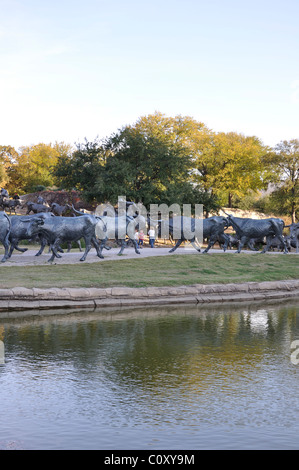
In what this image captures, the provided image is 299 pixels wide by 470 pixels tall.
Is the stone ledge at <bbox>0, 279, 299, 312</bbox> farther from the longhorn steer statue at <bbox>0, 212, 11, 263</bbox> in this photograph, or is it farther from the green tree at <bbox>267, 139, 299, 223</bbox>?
the green tree at <bbox>267, 139, 299, 223</bbox>

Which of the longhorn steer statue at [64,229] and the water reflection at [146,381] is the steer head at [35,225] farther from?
the water reflection at [146,381]

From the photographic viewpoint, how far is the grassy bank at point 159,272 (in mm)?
17125

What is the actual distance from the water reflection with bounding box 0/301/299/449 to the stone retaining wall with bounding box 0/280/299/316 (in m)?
1.62

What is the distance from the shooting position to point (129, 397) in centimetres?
720

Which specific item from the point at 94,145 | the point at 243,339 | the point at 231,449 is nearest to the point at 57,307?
the point at 243,339

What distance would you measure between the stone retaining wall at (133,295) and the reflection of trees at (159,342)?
1.02 meters

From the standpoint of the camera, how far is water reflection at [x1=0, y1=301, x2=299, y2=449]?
5996 millimetres

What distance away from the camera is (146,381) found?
7891 mm

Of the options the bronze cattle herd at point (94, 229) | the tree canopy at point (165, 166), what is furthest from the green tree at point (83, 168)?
the bronze cattle herd at point (94, 229)

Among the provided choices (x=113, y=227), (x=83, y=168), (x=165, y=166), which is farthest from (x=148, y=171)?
(x=113, y=227)

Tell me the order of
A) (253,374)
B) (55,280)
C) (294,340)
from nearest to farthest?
1. (253,374)
2. (294,340)
3. (55,280)

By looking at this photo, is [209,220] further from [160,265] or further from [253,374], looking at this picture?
[253,374]
